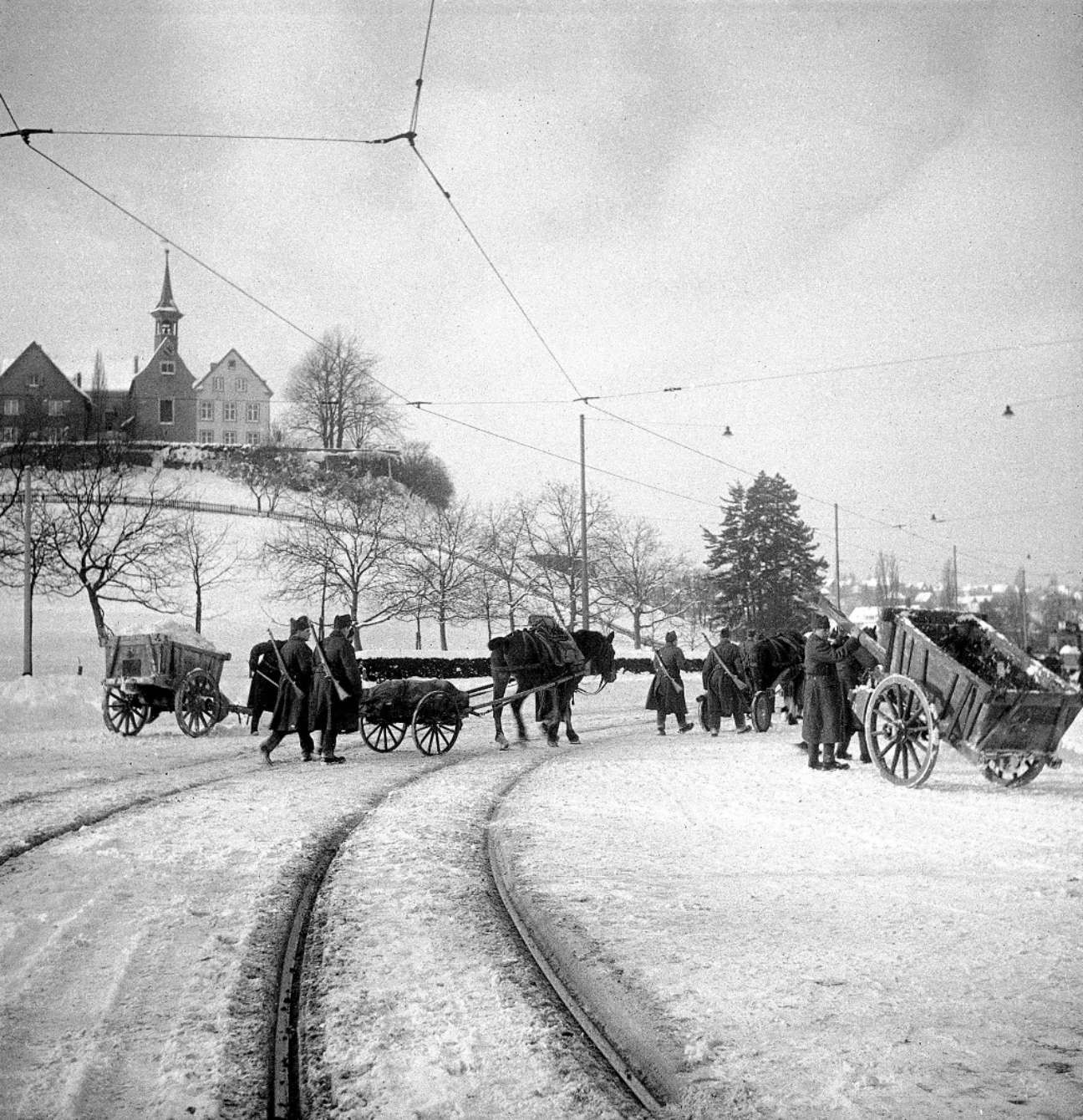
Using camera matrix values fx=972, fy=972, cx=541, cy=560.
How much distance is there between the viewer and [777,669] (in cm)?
1811

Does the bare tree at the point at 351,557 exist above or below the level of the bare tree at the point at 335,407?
below

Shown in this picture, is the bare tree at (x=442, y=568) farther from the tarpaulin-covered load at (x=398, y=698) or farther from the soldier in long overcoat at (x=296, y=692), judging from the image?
the soldier in long overcoat at (x=296, y=692)

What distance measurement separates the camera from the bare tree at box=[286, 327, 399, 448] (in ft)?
225

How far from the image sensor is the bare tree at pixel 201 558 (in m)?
52.2

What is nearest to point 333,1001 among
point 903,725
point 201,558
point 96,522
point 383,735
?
point 903,725

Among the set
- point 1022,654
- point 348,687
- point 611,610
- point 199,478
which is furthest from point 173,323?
point 1022,654

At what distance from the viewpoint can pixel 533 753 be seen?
14078 millimetres

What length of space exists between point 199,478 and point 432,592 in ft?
106

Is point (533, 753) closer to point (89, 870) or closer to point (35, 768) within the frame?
point (35, 768)

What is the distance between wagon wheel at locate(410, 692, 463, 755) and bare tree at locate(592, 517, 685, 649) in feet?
138

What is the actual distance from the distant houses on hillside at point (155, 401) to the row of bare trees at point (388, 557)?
100 inches

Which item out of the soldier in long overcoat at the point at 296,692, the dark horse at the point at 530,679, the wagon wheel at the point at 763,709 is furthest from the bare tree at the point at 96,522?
the wagon wheel at the point at 763,709

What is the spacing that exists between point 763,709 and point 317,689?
9062mm

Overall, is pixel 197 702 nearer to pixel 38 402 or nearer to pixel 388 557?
pixel 38 402
